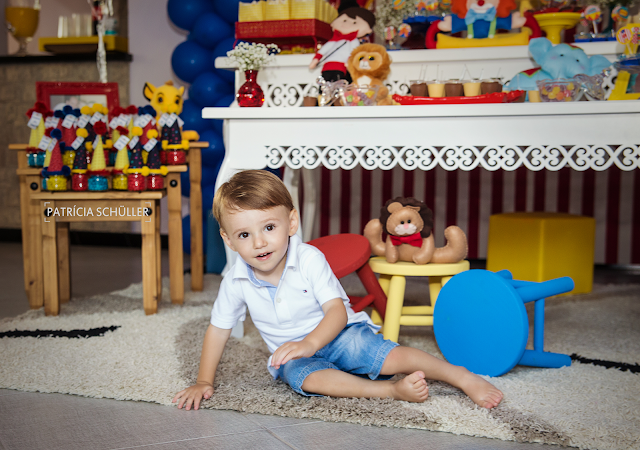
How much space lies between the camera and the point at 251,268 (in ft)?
4.51

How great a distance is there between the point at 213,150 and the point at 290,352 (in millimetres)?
2047


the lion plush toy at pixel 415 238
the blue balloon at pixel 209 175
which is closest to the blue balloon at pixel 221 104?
the blue balloon at pixel 209 175

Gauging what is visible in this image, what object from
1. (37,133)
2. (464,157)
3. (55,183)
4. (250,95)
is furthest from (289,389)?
(37,133)

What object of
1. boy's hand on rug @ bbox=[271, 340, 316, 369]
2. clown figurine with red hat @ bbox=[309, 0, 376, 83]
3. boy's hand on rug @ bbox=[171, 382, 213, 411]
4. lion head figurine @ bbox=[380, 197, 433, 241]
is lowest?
boy's hand on rug @ bbox=[171, 382, 213, 411]

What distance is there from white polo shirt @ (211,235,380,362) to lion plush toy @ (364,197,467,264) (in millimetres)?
333

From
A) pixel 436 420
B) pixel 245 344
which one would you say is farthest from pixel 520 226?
pixel 436 420

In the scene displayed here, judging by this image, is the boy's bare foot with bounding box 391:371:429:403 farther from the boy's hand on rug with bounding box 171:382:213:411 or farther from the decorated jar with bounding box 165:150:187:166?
the decorated jar with bounding box 165:150:187:166

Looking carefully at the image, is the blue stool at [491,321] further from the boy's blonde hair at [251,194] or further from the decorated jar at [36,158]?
the decorated jar at [36,158]

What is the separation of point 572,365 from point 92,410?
3.72 ft

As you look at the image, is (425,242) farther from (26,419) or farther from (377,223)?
(26,419)

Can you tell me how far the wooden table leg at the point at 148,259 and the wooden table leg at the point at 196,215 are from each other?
1.13 ft

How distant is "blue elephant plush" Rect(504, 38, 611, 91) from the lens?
181 cm

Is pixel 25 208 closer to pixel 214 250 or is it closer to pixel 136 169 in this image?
pixel 136 169

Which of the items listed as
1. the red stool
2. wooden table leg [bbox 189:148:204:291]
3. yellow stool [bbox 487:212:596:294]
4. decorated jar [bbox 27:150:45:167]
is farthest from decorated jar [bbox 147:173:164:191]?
yellow stool [bbox 487:212:596:294]
